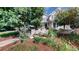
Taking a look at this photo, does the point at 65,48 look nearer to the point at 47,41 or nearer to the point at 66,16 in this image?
the point at 47,41

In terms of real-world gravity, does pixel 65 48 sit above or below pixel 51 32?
below

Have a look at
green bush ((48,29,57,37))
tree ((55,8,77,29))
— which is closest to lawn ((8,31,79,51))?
green bush ((48,29,57,37))

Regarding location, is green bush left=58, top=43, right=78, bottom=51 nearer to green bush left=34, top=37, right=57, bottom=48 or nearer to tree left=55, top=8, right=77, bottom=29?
green bush left=34, top=37, right=57, bottom=48

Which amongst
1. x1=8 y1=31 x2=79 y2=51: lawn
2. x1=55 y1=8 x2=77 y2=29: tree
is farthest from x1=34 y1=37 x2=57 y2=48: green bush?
x1=55 y1=8 x2=77 y2=29: tree

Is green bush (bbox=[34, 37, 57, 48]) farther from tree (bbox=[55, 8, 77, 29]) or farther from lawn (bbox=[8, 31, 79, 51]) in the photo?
tree (bbox=[55, 8, 77, 29])

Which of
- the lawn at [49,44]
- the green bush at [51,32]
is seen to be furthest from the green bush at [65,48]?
the green bush at [51,32]

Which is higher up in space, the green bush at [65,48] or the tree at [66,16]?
the tree at [66,16]

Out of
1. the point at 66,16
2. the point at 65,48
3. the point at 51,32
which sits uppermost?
the point at 66,16

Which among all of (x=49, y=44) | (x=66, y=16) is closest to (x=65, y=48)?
(x=49, y=44)

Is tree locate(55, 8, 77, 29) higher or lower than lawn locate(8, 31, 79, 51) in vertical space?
higher

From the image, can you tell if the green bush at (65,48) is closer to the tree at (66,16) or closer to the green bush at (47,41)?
the green bush at (47,41)

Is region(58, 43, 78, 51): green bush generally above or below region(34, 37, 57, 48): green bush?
below

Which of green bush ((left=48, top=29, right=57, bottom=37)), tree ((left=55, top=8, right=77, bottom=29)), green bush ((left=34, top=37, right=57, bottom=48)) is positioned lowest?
green bush ((left=34, top=37, right=57, bottom=48))

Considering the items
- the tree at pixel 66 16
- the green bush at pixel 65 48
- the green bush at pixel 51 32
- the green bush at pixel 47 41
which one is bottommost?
the green bush at pixel 65 48
